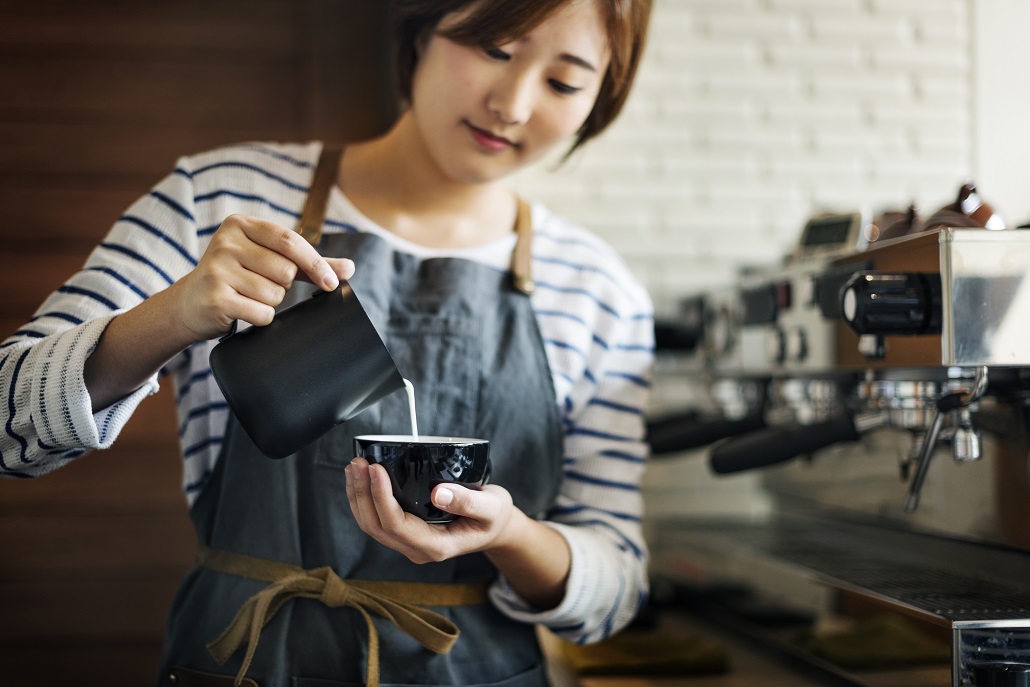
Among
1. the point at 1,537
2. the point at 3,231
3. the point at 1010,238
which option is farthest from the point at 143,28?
the point at 1010,238

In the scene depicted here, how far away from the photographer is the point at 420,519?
0.77 meters

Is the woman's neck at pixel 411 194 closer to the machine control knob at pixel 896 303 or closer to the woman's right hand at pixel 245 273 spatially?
the woman's right hand at pixel 245 273

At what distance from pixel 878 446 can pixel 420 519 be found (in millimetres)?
798

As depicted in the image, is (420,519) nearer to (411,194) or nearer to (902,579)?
(411,194)

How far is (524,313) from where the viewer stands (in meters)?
1.10

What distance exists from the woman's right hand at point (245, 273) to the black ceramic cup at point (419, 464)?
14 cm

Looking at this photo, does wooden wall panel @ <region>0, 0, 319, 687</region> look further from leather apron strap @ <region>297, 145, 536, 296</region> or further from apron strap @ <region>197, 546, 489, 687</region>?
apron strap @ <region>197, 546, 489, 687</region>

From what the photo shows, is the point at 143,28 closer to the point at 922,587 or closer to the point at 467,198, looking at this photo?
the point at 467,198

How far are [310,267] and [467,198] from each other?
39 cm

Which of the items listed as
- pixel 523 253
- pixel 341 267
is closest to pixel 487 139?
pixel 523 253

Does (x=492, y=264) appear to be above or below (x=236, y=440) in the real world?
above

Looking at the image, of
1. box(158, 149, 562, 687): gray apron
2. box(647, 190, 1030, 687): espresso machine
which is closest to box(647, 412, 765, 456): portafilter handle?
box(647, 190, 1030, 687): espresso machine

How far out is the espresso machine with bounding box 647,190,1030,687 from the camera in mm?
859

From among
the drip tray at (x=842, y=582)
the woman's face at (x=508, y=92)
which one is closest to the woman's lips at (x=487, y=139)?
the woman's face at (x=508, y=92)
